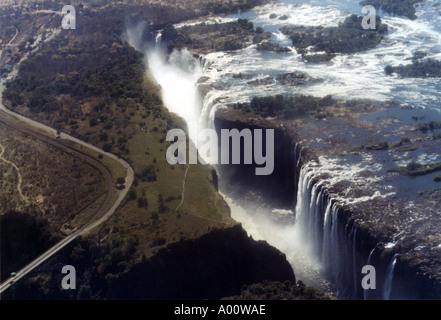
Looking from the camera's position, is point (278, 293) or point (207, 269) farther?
Result: point (207, 269)

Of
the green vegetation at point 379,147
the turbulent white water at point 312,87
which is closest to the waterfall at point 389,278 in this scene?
the turbulent white water at point 312,87

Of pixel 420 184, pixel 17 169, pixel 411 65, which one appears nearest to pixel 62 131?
pixel 17 169

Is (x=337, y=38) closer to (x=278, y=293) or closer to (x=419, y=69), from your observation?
(x=419, y=69)

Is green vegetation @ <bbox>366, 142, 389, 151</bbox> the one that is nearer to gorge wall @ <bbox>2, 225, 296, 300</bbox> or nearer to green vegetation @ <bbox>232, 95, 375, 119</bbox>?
green vegetation @ <bbox>232, 95, 375, 119</bbox>

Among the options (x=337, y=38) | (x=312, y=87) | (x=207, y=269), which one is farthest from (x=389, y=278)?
(x=337, y=38)

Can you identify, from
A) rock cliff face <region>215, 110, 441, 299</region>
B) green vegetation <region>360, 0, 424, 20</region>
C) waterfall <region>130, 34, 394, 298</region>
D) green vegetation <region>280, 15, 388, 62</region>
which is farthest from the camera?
green vegetation <region>360, 0, 424, 20</region>

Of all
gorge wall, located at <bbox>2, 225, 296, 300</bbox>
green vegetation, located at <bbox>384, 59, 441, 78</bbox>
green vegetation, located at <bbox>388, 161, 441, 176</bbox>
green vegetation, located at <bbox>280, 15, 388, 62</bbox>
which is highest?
green vegetation, located at <bbox>280, 15, 388, 62</bbox>

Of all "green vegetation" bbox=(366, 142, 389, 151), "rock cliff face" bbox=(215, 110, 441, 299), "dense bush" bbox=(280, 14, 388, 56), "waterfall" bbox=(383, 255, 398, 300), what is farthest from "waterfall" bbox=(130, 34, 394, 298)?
"dense bush" bbox=(280, 14, 388, 56)
